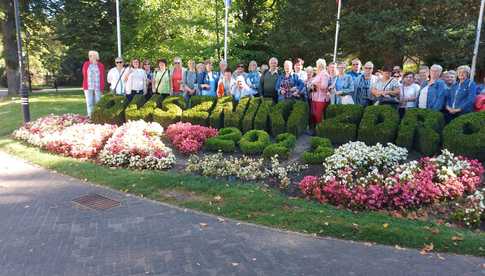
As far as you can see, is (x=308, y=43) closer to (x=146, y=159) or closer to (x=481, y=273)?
(x=146, y=159)

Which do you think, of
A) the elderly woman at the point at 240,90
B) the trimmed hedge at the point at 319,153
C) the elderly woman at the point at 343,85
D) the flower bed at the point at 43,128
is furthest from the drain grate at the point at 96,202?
the elderly woman at the point at 343,85

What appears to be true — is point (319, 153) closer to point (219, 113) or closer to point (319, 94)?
point (319, 94)

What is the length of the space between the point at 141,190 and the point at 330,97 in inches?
206

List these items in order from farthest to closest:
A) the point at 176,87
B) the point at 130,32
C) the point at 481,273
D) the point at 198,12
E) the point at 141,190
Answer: the point at 130,32 < the point at 198,12 < the point at 176,87 < the point at 141,190 < the point at 481,273

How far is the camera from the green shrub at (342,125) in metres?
9.29

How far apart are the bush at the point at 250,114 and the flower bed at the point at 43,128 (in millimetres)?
5601

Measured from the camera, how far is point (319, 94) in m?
10.3

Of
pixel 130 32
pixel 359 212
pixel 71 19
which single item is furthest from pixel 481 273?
pixel 71 19

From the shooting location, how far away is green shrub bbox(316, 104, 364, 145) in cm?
929

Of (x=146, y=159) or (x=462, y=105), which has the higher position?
(x=462, y=105)

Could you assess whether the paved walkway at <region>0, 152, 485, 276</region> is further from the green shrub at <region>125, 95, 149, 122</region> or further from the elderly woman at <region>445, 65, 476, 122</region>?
the green shrub at <region>125, 95, 149, 122</region>

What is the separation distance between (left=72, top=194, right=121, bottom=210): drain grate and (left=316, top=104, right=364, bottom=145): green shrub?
15.9 feet

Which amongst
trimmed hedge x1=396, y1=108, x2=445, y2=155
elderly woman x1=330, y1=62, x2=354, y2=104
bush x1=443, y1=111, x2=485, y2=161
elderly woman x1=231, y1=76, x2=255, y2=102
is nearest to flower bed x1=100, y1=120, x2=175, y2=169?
elderly woman x1=231, y1=76, x2=255, y2=102

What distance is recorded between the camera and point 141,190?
7.69 meters
